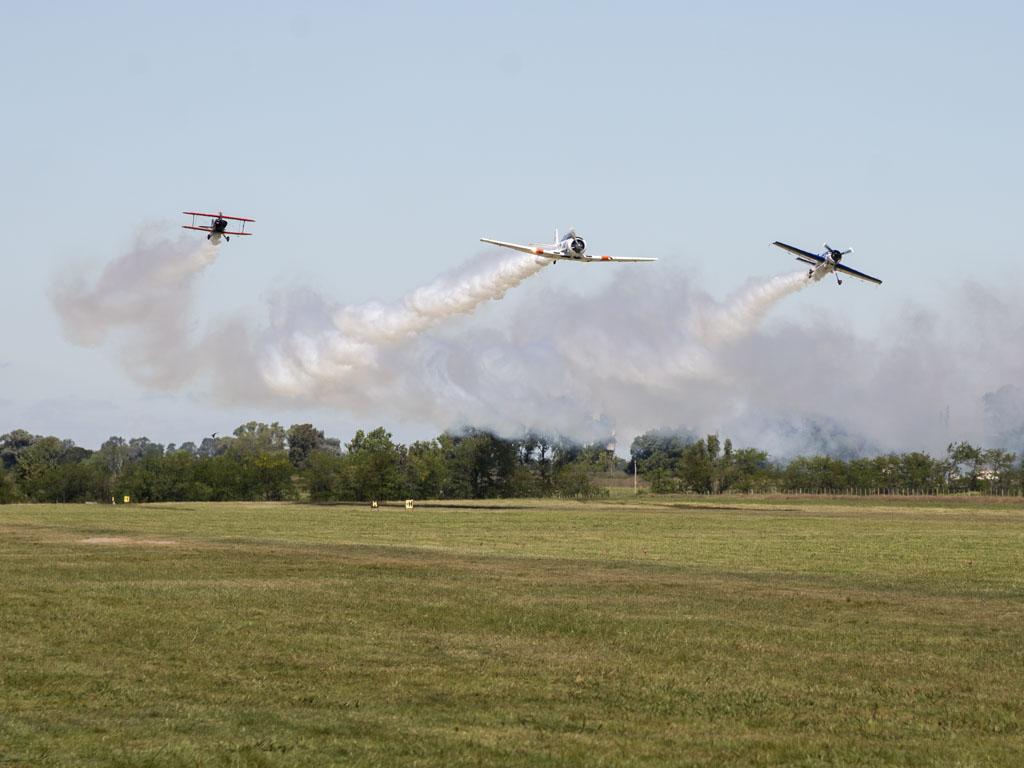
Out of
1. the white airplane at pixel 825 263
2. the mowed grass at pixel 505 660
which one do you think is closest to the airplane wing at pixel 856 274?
the white airplane at pixel 825 263

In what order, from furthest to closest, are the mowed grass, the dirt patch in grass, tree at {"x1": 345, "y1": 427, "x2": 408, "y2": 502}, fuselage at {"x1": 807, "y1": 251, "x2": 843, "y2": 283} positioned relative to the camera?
tree at {"x1": 345, "y1": 427, "x2": 408, "y2": 502} → fuselage at {"x1": 807, "y1": 251, "x2": 843, "y2": 283} → the dirt patch in grass → the mowed grass

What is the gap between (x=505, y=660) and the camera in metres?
22.7

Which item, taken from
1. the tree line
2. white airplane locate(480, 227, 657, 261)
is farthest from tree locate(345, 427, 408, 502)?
white airplane locate(480, 227, 657, 261)

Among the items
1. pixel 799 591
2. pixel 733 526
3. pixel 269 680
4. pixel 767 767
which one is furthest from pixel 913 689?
pixel 733 526

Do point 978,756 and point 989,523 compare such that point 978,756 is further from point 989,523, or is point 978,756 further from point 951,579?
point 989,523

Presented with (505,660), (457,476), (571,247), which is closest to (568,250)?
(571,247)

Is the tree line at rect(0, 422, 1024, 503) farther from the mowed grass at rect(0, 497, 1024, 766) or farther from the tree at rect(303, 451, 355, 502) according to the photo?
the mowed grass at rect(0, 497, 1024, 766)

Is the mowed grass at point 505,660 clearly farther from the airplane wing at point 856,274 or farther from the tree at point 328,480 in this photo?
the tree at point 328,480

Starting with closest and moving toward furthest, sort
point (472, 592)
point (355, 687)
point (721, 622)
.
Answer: point (355, 687) < point (721, 622) < point (472, 592)

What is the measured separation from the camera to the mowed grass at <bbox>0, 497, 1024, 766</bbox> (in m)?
15.9

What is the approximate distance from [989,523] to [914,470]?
329 feet

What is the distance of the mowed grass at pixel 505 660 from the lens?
15945 mm

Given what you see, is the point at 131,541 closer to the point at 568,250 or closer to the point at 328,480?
the point at 568,250

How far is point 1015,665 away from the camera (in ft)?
73.6
